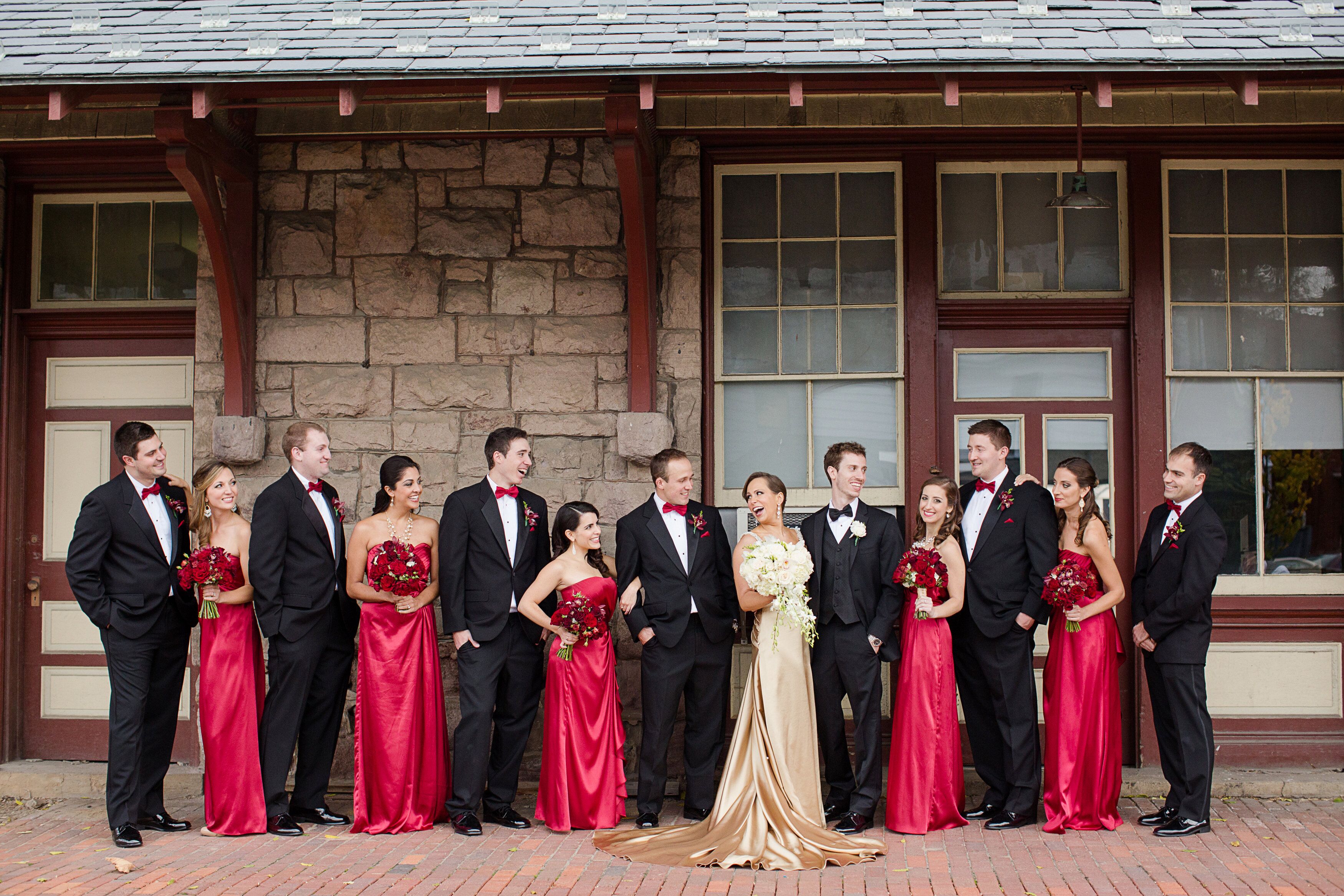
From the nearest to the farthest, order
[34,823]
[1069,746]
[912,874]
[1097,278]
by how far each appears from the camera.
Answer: [912,874] < [1069,746] < [34,823] < [1097,278]

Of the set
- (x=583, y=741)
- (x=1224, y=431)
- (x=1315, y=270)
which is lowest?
(x=583, y=741)

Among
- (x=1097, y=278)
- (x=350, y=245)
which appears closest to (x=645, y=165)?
(x=350, y=245)

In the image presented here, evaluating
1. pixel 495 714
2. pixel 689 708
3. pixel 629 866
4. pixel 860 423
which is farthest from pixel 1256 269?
pixel 495 714

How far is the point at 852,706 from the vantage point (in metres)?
6.17

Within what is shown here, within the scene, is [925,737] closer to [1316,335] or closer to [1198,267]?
[1198,267]

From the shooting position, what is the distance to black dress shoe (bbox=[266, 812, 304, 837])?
233 inches

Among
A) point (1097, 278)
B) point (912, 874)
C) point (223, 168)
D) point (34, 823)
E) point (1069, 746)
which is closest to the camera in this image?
point (912, 874)

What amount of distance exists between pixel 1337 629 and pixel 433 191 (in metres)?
6.12

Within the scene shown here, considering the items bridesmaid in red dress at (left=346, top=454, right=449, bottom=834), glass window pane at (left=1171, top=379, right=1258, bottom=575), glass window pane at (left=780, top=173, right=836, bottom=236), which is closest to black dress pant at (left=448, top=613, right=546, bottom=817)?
bridesmaid in red dress at (left=346, top=454, right=449, bottom=834)

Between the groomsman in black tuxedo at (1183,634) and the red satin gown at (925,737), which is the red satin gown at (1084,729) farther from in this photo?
the red satin gown at (925,737)

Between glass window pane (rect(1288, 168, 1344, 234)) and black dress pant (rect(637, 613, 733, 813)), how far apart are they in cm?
447

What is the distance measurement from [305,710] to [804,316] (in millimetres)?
3744

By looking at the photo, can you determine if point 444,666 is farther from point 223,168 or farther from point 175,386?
point 223,168

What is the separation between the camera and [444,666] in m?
6.90
